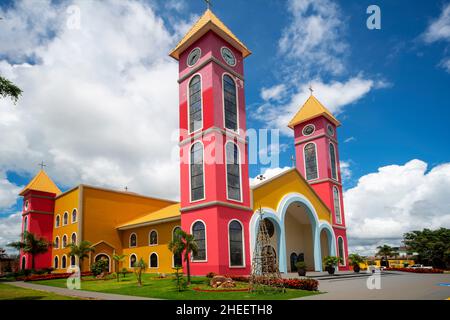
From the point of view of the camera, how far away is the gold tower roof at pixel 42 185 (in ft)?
124

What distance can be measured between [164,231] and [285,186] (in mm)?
10750

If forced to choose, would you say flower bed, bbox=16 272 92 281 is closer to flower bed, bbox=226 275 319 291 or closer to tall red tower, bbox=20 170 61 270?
tall red tower, bbox=20 170 61 270

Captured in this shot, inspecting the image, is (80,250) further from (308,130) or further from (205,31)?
(308,130)

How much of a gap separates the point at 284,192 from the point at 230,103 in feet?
28.2

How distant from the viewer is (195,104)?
1019 inches

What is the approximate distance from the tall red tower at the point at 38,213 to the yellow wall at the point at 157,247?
9.68 meters

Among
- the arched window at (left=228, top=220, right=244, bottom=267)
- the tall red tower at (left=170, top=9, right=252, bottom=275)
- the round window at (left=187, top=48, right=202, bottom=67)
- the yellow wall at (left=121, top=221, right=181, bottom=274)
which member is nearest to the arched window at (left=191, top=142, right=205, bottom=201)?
the tall red tower at (left=170, top=9, right=252, bottom=275)

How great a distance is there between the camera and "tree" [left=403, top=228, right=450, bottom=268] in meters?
48.1

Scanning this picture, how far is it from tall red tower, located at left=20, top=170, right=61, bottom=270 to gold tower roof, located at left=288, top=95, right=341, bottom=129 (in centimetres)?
2776

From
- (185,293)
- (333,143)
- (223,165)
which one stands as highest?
(333,143)
